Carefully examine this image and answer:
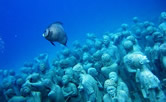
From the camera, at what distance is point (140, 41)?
742 centimetres

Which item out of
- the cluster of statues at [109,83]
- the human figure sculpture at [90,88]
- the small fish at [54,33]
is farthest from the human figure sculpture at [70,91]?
the small fish at [54,33]

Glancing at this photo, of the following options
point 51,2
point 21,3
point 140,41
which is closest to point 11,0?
point 21,3

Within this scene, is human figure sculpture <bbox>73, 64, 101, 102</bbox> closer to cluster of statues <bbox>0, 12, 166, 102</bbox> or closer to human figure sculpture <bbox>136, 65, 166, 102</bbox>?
cluster of statues <bbox>0, 12, 166, 102</bbox>

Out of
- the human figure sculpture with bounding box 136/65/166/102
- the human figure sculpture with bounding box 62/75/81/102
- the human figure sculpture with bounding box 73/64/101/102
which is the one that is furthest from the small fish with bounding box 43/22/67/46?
the human figure sculpture with bounding box 136/65/166/102

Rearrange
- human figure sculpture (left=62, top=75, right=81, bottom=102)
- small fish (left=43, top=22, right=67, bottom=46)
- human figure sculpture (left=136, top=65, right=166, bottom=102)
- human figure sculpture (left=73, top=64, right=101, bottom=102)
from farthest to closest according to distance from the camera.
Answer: human figure sculpture (left=62, top=75, right=81, bottom=102), human figure sculpture (left=73, top=64, right=101, bottom=102), human figure sculpture (left=136, top=65, right=166, bottom=102), small fish (left=43, top=22, right=67, bottom=46)

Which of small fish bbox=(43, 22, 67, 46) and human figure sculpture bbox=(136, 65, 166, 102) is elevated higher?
small fish bbox=(43, 22, 67, 46)

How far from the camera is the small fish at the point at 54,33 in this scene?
11.3ft

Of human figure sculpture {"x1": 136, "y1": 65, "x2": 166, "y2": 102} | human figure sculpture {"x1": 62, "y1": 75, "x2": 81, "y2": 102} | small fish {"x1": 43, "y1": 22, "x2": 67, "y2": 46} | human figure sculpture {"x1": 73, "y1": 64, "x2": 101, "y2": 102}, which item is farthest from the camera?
human figure sculpture {"x1": 62, "y1": 75, "x2": 81, "y2": 102}

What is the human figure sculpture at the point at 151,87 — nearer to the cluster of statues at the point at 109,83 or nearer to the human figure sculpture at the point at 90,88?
the cluster of statues at the point at 109,83

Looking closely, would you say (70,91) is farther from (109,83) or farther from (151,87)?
(151,87)

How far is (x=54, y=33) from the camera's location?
3496 mm

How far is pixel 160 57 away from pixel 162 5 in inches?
769

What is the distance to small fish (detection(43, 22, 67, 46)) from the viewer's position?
11.3 feet

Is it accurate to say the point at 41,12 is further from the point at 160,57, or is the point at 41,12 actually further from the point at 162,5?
the point at 160,57
